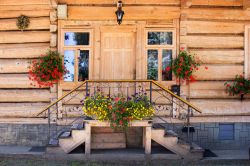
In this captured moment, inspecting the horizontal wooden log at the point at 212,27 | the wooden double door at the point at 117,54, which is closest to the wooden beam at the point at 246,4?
the horizontal wooden log at the point at 212,27

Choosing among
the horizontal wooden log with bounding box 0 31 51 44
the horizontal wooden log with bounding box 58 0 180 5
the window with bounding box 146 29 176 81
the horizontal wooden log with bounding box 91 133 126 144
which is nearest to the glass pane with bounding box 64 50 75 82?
the horizontal wooden log with bounding box 0 31 51 44

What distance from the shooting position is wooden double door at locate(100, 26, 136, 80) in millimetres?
8586

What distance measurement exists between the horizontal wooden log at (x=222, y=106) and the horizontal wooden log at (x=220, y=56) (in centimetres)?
102

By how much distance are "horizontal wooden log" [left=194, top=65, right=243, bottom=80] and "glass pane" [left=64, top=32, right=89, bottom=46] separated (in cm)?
307

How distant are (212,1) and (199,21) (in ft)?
1.99

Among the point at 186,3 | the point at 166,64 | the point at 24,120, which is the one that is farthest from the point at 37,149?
the point at 186,3

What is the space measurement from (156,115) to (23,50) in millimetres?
3805

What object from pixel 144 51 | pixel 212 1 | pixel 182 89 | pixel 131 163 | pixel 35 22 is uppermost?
pixel 212 1

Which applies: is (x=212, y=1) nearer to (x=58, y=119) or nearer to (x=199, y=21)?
(x=199, y=21)

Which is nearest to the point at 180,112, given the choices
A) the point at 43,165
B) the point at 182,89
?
the point at 182,89

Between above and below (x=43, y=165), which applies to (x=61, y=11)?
above

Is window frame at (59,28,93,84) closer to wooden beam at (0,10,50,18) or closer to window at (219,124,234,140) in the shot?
wooden beam at (0,10,50,18)

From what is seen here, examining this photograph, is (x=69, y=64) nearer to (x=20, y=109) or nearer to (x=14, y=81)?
(x=14, y=81)

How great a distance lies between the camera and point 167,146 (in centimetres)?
739
